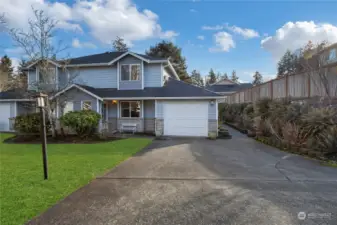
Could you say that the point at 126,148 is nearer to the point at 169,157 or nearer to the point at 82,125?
the point at 169,157

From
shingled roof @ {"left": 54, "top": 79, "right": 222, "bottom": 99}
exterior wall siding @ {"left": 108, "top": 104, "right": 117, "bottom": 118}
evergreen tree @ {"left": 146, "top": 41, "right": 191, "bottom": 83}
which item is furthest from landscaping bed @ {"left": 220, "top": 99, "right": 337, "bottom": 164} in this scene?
evergreen tree @ {"left": 146, "top": 41, "right": 191, "bottom": 83}

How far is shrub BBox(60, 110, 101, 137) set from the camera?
11273 mm

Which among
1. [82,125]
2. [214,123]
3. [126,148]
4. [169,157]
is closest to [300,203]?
[169,157]

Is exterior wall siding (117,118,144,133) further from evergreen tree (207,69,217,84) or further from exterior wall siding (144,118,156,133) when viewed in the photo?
evergreen tree (207,69,217,84)

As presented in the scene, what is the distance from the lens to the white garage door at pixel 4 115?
15398 mm

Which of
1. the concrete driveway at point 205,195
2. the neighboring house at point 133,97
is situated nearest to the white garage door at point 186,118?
the neighboring house at point 133,97

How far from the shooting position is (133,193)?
4152 millimetres

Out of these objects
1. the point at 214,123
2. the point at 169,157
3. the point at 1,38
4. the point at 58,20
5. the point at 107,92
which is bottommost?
the point at 169,157

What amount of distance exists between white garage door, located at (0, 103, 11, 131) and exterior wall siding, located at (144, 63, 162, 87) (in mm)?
11059

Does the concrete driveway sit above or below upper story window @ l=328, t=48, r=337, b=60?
below

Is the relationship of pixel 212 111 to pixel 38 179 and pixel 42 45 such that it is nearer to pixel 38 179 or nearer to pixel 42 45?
pixel 38 179

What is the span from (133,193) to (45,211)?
5.19 feet

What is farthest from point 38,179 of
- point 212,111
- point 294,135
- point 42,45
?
point 42,45

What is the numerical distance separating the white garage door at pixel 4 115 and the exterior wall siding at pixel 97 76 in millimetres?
5727
